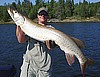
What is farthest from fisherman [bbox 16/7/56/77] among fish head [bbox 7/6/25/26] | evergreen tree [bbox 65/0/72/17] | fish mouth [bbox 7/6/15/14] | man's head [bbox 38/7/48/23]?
evergreen tree [bbox 65/0/72/17]

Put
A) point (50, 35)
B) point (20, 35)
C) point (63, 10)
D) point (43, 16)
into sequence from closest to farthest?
point (50, 35), point (20, 35), point (43, 16), point (63, 10)

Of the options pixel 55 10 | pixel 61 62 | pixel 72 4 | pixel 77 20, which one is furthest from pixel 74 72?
pixel 72 4

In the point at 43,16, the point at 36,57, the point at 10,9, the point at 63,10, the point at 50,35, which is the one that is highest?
the point at 10,9

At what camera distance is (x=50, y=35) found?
4.68 meters

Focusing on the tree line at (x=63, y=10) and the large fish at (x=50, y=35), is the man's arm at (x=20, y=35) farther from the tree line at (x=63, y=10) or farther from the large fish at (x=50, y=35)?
the tree line at (x=63, y=10)

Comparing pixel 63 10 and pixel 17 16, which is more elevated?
pixel 17 16

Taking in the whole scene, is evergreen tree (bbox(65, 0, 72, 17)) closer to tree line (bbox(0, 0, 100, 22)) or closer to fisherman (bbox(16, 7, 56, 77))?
tree line (bbox(0, 0, 100, 22))

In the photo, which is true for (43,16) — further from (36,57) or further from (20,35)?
(36,57)

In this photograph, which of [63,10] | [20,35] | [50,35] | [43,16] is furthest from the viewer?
[63,10]

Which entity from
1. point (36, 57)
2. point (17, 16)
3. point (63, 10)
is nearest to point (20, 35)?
point (17, 16)

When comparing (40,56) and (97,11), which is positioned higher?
(40,56)

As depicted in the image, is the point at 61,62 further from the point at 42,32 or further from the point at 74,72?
the point at 42,32

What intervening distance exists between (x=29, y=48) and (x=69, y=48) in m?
0.86

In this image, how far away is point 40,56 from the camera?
15.9 feet
